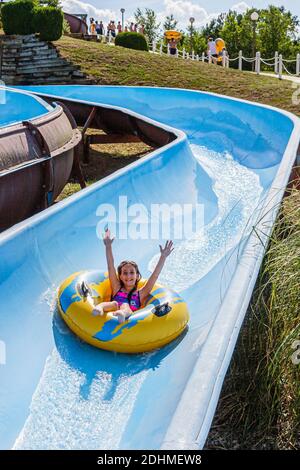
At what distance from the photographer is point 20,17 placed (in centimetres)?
1786

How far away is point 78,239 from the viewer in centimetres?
418

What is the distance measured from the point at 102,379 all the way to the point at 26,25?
16.7 m

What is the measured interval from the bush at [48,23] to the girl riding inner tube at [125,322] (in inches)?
601

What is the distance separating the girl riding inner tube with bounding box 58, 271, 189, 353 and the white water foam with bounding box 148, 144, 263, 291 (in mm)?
766

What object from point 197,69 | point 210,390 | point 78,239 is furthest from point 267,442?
point 197,69

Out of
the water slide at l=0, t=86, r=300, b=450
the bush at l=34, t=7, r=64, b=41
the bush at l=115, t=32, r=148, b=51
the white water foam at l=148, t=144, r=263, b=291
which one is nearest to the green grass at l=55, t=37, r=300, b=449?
the water slide at l=0, t=86, r=300, b=450

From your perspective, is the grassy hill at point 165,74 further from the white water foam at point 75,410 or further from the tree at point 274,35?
the tree at point 274,35

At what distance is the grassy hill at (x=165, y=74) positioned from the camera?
13.1 m

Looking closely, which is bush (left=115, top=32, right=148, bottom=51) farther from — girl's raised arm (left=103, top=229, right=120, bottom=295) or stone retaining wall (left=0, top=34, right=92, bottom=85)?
girl's raised arm (left=103, top=229, right=120, bottom=295)

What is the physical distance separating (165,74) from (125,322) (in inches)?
513

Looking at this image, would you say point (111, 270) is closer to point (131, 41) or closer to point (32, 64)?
point (32, 64)

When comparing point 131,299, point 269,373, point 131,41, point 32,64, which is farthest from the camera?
point 131,41

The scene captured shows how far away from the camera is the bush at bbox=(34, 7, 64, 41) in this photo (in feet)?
56.5

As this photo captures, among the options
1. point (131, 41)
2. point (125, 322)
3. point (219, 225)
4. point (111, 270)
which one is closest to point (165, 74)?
point (131, 41)
